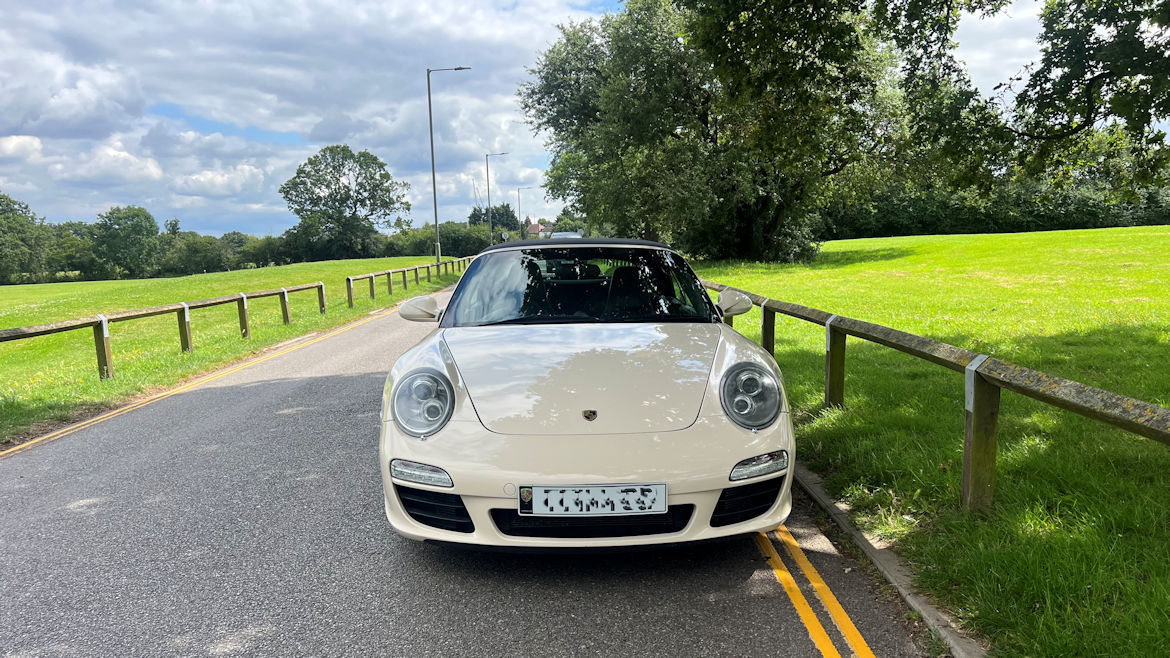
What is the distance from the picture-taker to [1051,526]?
2.91 m

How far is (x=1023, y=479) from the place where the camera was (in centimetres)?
344

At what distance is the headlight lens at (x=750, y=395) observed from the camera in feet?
→ 9.53

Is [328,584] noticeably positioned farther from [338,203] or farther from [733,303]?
[338,203]

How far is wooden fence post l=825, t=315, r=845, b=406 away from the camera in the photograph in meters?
4.87

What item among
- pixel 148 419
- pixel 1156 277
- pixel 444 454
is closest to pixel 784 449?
pixel 444 454

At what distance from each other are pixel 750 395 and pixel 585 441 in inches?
31.7

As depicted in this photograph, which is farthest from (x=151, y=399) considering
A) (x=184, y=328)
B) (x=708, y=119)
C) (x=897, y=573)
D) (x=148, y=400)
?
(x=708, y=119)

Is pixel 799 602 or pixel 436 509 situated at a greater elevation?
pixel 436 509

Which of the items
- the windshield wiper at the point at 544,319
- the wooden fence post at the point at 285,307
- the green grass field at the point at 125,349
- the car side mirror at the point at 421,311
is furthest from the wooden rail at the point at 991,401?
the wooden fence post at the point at 285,307

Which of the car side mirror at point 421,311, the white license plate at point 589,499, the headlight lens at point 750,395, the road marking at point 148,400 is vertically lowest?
the road marking at point 148,400

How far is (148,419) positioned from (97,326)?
108 inches

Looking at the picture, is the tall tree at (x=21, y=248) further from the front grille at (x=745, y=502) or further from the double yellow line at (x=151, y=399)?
the front grille at (x=745, y=502)

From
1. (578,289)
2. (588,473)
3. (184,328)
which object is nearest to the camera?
(588,473)

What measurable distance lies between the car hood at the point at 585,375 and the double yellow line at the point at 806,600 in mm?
Answer: 803
